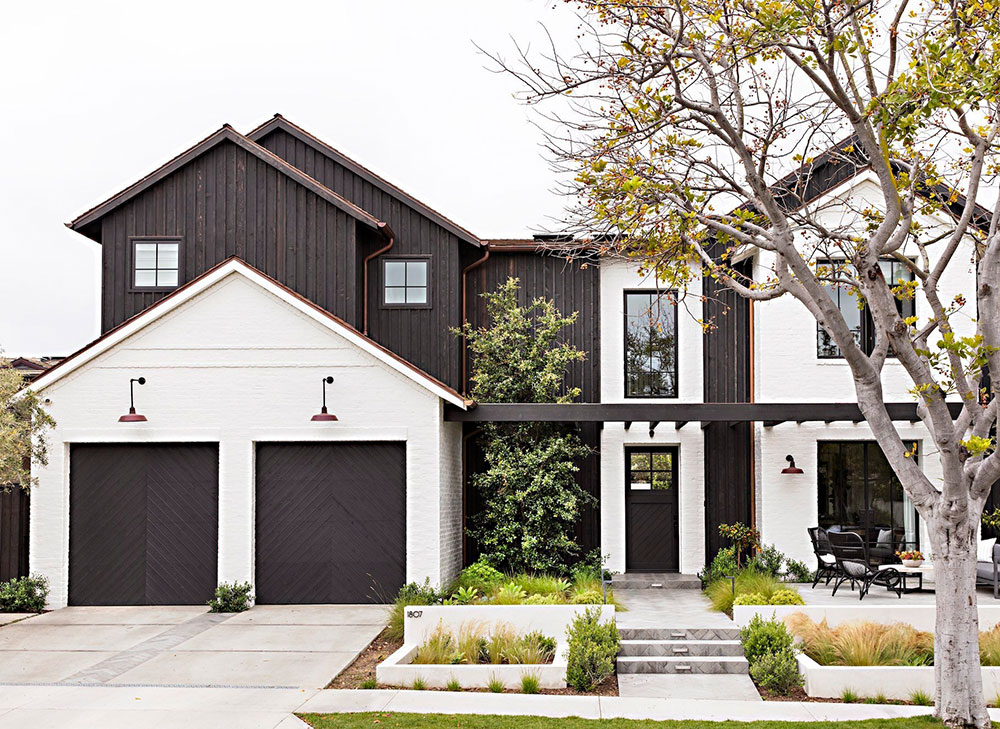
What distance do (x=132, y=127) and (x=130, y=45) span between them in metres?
5.30

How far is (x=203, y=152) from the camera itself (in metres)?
17.3

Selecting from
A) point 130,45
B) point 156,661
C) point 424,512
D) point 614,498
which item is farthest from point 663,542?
point 130,45

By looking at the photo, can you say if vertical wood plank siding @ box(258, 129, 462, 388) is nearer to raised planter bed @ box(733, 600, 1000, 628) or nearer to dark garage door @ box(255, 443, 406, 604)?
dark garage door @ box(255, 443, 406, 604)

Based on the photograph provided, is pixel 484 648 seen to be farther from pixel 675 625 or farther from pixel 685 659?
pixel 675 625

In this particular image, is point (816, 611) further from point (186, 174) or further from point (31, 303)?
point (31, 303)

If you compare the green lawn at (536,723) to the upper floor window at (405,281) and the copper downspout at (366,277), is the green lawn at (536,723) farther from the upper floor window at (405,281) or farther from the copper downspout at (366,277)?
the upper floor window at (405,281)

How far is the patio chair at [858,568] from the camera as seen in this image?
14.2 metres

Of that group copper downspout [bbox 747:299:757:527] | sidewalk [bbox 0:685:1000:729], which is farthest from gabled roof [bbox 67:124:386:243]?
sidewalk [bbox 0:685:1000:729]

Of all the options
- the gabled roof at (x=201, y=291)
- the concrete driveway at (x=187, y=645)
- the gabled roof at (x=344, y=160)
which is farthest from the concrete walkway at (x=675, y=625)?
the gabled roof at (x=344, y=160)

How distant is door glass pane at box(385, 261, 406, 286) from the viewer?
60.3 ft

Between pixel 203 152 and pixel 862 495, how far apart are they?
12.9 metres

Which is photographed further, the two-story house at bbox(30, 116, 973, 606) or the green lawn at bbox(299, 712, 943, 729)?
the two-story house at bbox(30, 116, 973, 606)

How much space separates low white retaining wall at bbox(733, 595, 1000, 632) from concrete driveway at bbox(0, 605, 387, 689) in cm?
538

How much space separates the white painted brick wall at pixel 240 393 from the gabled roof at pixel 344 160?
148 inches
